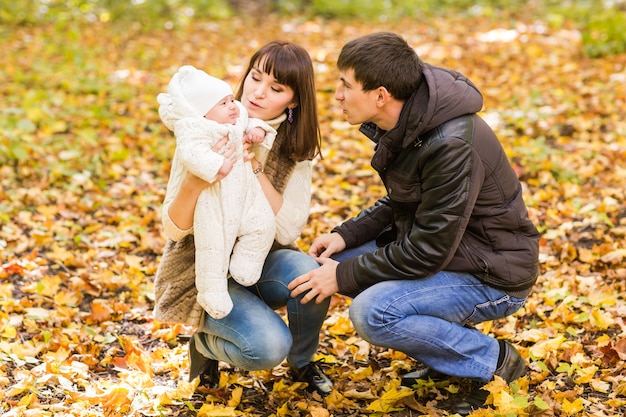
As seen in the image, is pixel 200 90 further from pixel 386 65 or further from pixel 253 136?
pixel 386 65

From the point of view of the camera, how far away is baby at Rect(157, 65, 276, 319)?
7.95ft

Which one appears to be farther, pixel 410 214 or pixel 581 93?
pixel 581 93

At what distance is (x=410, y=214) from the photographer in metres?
2.80

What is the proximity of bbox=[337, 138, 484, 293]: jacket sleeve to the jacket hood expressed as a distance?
0.09 m

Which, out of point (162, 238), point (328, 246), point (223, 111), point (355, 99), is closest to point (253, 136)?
point (223, 111)

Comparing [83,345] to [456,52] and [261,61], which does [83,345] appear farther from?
[456,52]

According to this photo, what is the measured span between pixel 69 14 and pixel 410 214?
29.2 feet

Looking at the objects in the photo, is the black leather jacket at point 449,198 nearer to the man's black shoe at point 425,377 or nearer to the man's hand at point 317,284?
the man's hand at point 317,284

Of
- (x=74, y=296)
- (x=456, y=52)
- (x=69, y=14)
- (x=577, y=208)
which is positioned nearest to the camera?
(x=74, y=296)

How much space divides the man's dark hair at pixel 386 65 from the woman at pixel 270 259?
254 mm

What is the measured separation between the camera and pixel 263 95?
2.77 metres

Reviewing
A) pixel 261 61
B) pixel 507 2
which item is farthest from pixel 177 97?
pixel 507 2

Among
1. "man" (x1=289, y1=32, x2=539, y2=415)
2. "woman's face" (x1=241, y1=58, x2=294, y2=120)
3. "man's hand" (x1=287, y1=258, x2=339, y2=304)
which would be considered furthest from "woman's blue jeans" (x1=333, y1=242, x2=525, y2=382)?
"woman's face" (x1=241, y1=58, x2=294, y2=120)

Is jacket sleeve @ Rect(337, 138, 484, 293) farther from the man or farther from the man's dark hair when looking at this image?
the man's dark hair
